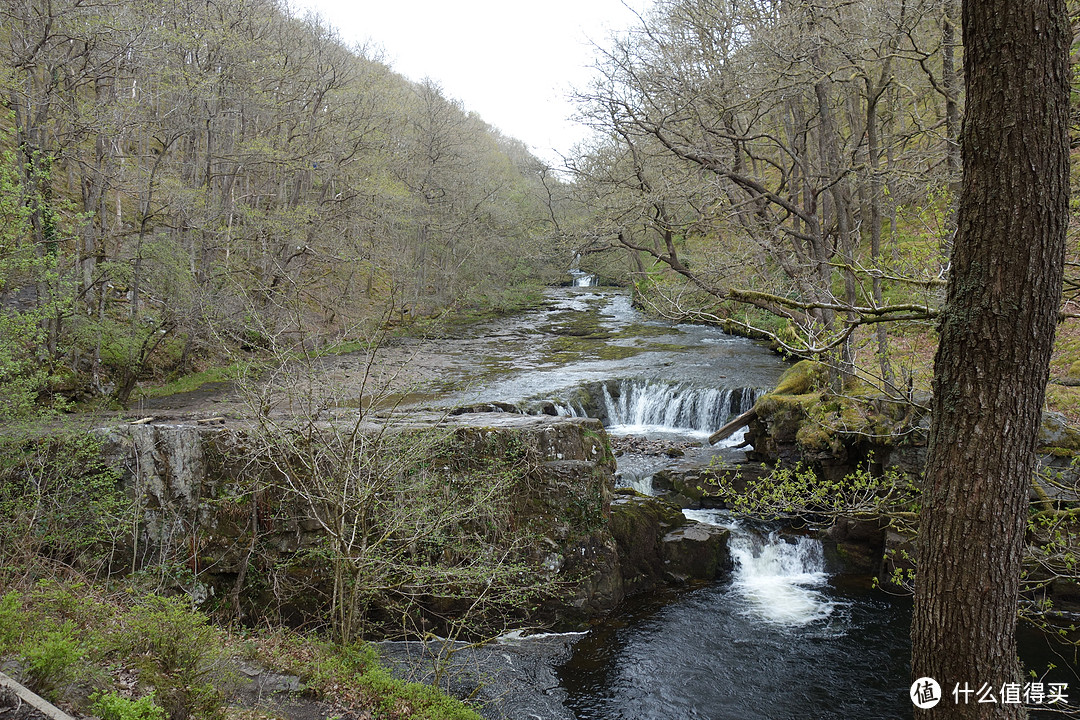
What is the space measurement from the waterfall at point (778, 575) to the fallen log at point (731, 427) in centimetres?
272

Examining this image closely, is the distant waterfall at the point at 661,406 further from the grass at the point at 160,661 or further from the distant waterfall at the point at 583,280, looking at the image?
the distant waterfall at the point at 583,280

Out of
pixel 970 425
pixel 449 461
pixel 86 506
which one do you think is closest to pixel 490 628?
pixel 449 461

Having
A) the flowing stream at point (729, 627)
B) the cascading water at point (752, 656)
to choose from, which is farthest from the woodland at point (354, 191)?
the cascading water at point (752, 656)

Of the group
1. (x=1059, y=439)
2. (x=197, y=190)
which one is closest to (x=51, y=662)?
(x=1059, y=439)

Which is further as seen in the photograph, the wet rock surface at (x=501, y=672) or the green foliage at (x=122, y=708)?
the wet rock surface at (x=501, y=672)

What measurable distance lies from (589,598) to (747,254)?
222 inches

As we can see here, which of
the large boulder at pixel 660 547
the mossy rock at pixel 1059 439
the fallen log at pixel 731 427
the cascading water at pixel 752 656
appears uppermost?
the mossy rock at pixel 1059 439

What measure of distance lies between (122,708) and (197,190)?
13237mm

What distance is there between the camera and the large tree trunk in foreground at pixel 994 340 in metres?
2.71

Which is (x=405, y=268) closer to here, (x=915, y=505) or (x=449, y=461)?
(x=449, y=461)

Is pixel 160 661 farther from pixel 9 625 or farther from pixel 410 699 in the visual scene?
pixel 410 699

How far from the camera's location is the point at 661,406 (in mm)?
15406

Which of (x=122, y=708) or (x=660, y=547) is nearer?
(x=122, y=708)

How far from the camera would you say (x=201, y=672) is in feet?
14.8
